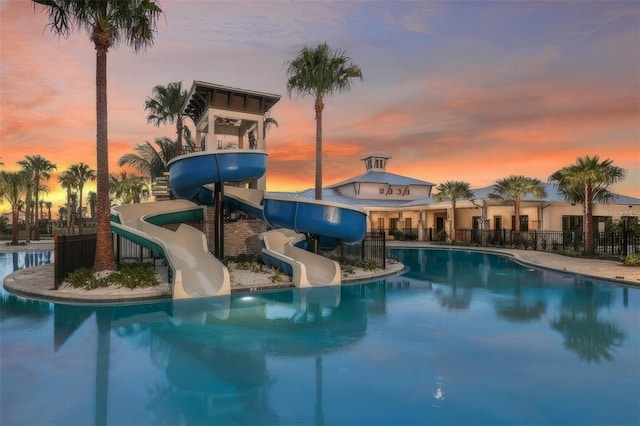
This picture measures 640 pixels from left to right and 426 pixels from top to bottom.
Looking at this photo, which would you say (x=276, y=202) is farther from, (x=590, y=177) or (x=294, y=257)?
(x=590, y=177)

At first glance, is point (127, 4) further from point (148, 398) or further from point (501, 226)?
point (501, 226)

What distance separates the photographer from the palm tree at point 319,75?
1975 cm

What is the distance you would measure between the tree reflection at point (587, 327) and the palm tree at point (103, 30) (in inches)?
577

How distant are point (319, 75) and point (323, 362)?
654 inches

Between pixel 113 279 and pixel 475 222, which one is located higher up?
pixel 475 222

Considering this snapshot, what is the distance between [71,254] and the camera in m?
13.8

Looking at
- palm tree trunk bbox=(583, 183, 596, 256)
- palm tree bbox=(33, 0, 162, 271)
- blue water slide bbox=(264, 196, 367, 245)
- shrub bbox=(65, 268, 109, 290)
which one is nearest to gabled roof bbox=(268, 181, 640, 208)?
palm tree trunk bbox=(583, 183, 596, 256)

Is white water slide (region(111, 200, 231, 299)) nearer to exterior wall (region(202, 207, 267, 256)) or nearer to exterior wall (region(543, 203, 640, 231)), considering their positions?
exterior wall (region(202, 207, 267, 256))

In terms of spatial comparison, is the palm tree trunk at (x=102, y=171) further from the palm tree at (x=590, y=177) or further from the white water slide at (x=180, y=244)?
the palm tree at (x=590, y=177)

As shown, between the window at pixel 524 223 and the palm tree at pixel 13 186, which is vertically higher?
the palm tree at pixel 13 186

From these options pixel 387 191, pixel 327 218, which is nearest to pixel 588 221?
pixel 327 218

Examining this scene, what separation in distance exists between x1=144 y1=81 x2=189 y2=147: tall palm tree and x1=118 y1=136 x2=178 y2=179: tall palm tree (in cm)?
117

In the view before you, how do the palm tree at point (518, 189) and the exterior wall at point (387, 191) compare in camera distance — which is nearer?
the palm tree at point (518, 189)

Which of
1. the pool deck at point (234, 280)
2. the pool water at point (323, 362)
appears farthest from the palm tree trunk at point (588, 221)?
the pool water at point (323, 362)
